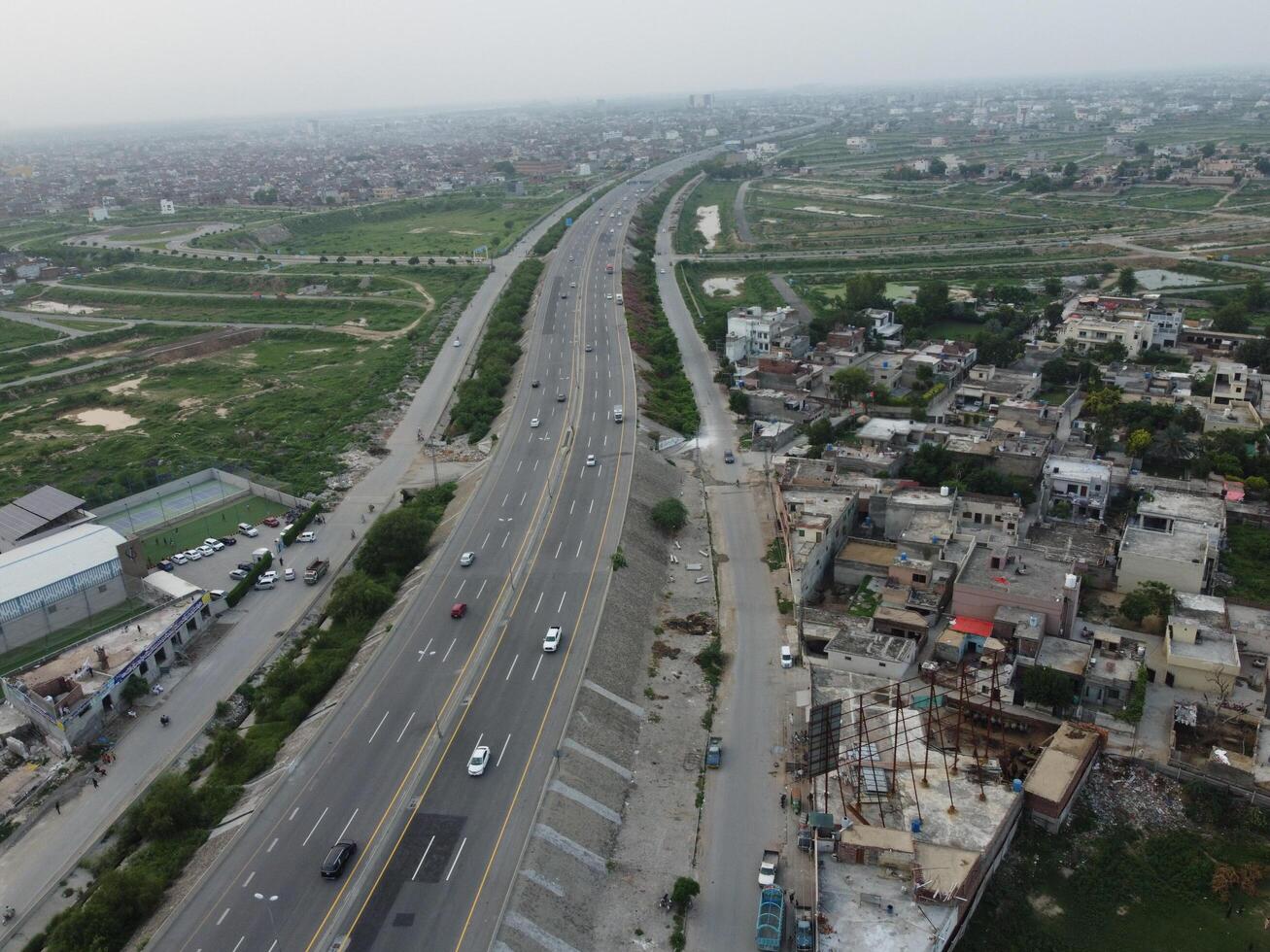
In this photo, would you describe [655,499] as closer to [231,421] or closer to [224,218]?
[231,421]

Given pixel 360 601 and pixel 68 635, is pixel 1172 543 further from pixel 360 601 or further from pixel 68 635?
pixel 68 635

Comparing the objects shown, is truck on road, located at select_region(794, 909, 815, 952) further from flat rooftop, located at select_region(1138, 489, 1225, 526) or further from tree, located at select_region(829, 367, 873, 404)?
tree, located at select_region(829, 367, 873, 404)

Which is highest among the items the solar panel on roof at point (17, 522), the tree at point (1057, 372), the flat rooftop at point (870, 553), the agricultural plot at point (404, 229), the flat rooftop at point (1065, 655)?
the agricultural plot at point (404, 229)

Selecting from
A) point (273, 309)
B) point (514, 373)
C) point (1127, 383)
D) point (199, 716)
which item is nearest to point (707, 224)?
point (273, 309)

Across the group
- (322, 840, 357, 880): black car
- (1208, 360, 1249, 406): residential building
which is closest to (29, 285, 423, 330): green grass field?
(1208, 360, 1249, 406): residential building

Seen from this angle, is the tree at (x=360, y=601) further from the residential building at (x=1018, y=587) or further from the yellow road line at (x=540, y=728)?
the residential building at (x=1018, y=587)

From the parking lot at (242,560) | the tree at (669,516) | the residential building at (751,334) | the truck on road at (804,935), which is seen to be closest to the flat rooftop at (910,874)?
the truck on road at (804,935)
